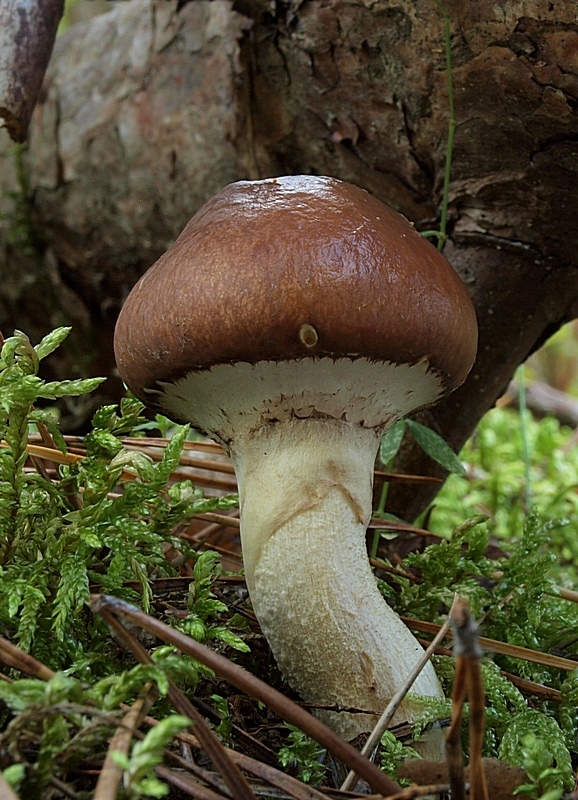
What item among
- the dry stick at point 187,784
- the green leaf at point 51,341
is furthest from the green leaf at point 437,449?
the dry stick at point 187,784

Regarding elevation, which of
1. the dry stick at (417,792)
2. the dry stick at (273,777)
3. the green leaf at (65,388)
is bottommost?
the dry stick at (273,777)

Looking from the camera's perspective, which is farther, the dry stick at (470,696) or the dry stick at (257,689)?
the dry stick at (257,689)

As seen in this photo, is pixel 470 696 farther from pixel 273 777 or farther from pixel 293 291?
Answer: pixel 293 291

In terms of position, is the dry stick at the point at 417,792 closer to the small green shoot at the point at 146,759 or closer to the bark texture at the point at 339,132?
the small green shoot at the point at 146,759

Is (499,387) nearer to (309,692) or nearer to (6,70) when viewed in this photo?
(309,692)

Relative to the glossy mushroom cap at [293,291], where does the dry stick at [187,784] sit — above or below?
below

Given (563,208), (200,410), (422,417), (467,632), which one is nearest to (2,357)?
(200,410)
